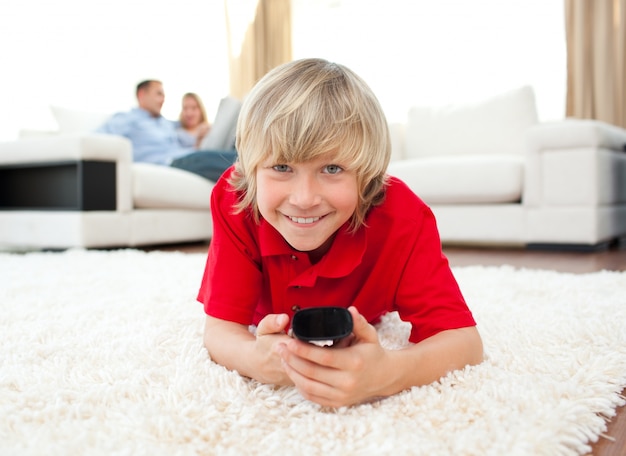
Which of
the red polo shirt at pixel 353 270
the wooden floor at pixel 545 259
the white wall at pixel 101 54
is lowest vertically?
the wooden floor at pixel 545 259

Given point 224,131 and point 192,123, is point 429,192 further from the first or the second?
point 192,123

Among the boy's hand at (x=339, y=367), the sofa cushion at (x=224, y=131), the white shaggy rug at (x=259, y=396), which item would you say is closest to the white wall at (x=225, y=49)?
the sofa cushion at (x=224, y=131)

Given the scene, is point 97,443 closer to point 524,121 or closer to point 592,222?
point 592,222

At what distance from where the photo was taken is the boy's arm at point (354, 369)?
59cm

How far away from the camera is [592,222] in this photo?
102 inches

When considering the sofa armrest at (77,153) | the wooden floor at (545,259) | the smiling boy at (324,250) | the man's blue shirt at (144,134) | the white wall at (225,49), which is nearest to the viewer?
the smiling boy at (324,250)

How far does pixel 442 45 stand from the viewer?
501 cm

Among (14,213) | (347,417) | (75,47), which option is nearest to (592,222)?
(347,417)

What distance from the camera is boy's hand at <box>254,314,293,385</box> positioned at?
2.14 ft

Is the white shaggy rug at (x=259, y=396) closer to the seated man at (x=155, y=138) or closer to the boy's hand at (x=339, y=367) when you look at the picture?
the boy's hand at (x=339, y=367)

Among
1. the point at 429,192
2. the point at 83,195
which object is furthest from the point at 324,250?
the point at 429,192

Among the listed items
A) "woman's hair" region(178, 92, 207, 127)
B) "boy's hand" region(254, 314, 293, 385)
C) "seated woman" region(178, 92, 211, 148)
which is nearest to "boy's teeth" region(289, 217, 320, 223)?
"boy's hand" region(254, 314, 293, 385)

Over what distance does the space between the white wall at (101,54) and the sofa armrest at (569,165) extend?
340 cm

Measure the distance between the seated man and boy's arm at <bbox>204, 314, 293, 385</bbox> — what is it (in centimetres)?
245
